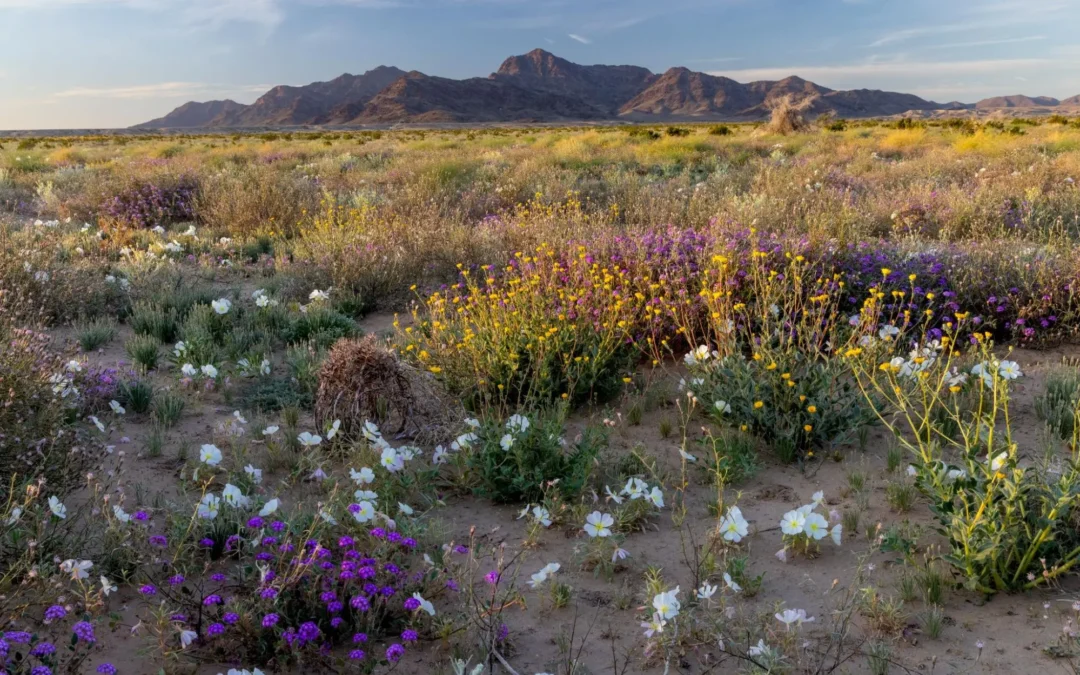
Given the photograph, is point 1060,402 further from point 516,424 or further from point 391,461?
point 391,461

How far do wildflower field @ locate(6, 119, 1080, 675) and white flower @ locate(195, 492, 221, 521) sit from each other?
4 cm

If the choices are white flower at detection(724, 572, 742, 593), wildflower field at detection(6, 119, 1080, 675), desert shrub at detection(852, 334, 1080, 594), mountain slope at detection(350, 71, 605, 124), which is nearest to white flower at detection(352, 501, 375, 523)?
wildflower field at detection(6, 119, 1080, 675)

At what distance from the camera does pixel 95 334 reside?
17.9 feet

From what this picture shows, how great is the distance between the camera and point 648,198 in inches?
406

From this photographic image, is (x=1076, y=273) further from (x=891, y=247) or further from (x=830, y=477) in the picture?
(x=830, y=477)

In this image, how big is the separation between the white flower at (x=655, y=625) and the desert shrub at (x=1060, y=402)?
97.9 inches

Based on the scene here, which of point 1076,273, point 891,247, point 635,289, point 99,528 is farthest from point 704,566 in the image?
point 891,247

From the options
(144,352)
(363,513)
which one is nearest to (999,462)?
(363,513)

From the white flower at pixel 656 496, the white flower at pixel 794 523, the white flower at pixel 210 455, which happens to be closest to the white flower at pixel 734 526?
the white flower at pixel 794 523

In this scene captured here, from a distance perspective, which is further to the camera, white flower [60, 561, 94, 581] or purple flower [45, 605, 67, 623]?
white flower [60, 561, 94, 581]

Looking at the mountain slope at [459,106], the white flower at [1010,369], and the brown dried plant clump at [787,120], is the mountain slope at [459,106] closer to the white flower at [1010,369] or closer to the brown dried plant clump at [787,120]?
the brown dried plant clump at [787,120]

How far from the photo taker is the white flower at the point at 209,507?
2.80 meters

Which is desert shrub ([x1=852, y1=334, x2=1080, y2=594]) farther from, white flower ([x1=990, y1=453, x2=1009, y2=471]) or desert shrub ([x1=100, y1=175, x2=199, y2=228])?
desert shrub ([x1=100, y1=175, x2=199, y2=228])

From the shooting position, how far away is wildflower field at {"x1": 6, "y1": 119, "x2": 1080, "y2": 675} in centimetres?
242
